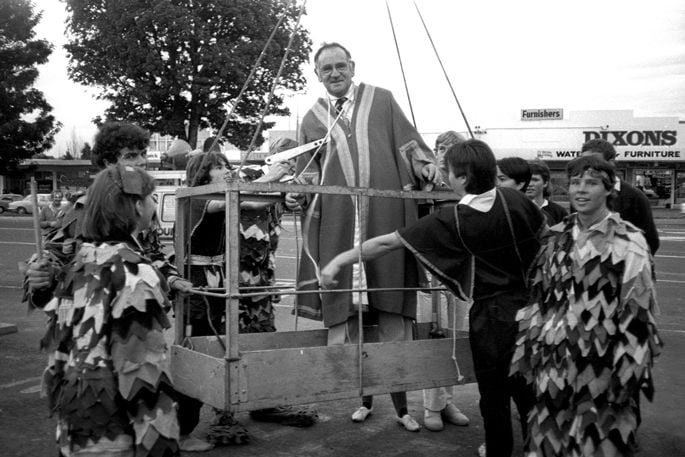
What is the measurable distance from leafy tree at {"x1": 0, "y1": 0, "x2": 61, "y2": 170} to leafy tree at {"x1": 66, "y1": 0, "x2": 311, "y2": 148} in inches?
201

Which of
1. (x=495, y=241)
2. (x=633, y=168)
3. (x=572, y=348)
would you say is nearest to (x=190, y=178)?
(x=495, y=241)

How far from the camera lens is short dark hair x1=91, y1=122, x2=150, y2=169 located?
374cm

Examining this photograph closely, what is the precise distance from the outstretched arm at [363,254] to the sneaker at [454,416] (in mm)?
1762

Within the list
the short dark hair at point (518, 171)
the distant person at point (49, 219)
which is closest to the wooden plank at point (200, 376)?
the distant person at point (49, 219)

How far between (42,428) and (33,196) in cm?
237

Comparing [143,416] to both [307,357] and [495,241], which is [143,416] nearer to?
[307,357]

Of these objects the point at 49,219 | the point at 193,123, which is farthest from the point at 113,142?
the point at 193,123

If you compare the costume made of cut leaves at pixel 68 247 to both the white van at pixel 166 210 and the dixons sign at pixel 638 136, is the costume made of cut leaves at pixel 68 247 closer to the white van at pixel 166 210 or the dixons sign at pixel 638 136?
the white van at pixel 166 210

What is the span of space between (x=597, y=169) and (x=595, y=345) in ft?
2.56

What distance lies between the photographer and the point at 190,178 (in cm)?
442

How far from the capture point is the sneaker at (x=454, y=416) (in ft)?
15.9

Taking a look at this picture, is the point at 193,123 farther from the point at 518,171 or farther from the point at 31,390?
the point at 518,171

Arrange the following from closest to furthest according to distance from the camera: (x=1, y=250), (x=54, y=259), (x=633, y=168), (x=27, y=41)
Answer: (x=54, y=259), (x=1, y=250), (x=27, y=41), (x=633, y=168)

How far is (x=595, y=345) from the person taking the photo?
3.13 m
